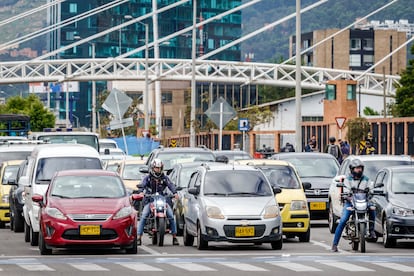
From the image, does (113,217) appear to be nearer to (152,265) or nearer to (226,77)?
(152,265)

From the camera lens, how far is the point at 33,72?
432ft

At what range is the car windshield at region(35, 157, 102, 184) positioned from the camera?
2895 cm

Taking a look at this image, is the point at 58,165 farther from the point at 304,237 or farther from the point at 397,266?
the point at 397,266

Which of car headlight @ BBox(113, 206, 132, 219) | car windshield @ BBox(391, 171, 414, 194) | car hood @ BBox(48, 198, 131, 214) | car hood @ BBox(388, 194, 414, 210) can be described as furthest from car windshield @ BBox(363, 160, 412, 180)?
car headlight @ BBox(113, 206, 132, 219)

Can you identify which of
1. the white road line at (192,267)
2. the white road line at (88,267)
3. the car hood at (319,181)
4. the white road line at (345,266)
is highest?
the car hood at (319,181)

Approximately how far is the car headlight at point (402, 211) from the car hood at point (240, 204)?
2.19 m

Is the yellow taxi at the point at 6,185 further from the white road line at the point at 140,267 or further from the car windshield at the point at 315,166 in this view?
the white road line at the point at 140,267

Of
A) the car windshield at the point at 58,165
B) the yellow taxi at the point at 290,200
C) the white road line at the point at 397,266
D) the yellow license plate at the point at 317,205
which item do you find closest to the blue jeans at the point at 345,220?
the white road line at the point at 397,266

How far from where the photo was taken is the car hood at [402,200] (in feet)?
83.9

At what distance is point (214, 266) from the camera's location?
2161 cm

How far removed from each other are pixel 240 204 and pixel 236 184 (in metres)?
1.06

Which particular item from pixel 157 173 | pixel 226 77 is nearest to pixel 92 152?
pixel 157 173

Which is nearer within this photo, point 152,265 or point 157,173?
point 152,265

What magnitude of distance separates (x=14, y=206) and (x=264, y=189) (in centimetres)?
826
